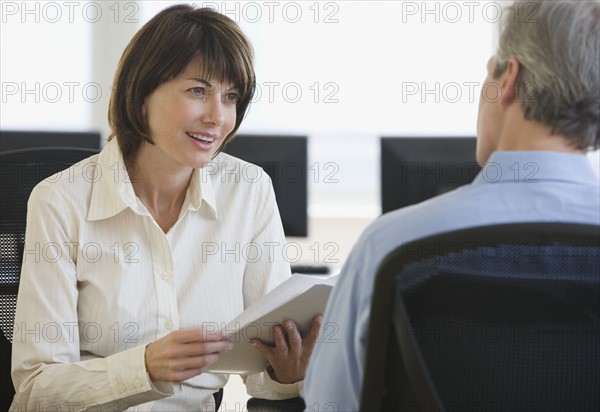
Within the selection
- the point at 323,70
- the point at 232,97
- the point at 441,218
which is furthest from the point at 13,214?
the point at 323,70

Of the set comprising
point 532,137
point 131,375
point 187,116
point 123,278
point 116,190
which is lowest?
point 131,375

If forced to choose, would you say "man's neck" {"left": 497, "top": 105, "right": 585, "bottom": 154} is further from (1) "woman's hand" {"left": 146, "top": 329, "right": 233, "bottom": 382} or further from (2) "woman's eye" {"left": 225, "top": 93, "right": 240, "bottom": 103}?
(2) "woman's eye" {"left": 225, "top": 93, "right": 240, "bottom": 103}

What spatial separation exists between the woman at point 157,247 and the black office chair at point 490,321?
24.5 inches

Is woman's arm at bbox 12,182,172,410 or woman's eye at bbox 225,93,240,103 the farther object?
woman's eye at bbox 225,93,240,103

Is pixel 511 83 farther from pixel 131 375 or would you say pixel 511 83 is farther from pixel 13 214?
pixel 13 214

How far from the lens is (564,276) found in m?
0.90

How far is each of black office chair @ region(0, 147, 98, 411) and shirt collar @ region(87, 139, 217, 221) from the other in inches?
7.5

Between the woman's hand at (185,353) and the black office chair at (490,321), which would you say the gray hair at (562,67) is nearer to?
the black office chair at (490,321)

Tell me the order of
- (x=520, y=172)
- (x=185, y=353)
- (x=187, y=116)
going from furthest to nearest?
(x=187, y=116) < (x=185, y=353) < (x=520, y=172)

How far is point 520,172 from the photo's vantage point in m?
1.08

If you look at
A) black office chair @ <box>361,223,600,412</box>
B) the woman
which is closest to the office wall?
the woman

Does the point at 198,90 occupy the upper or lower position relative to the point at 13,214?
upper

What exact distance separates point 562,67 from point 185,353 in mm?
805

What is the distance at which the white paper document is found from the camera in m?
1.48
